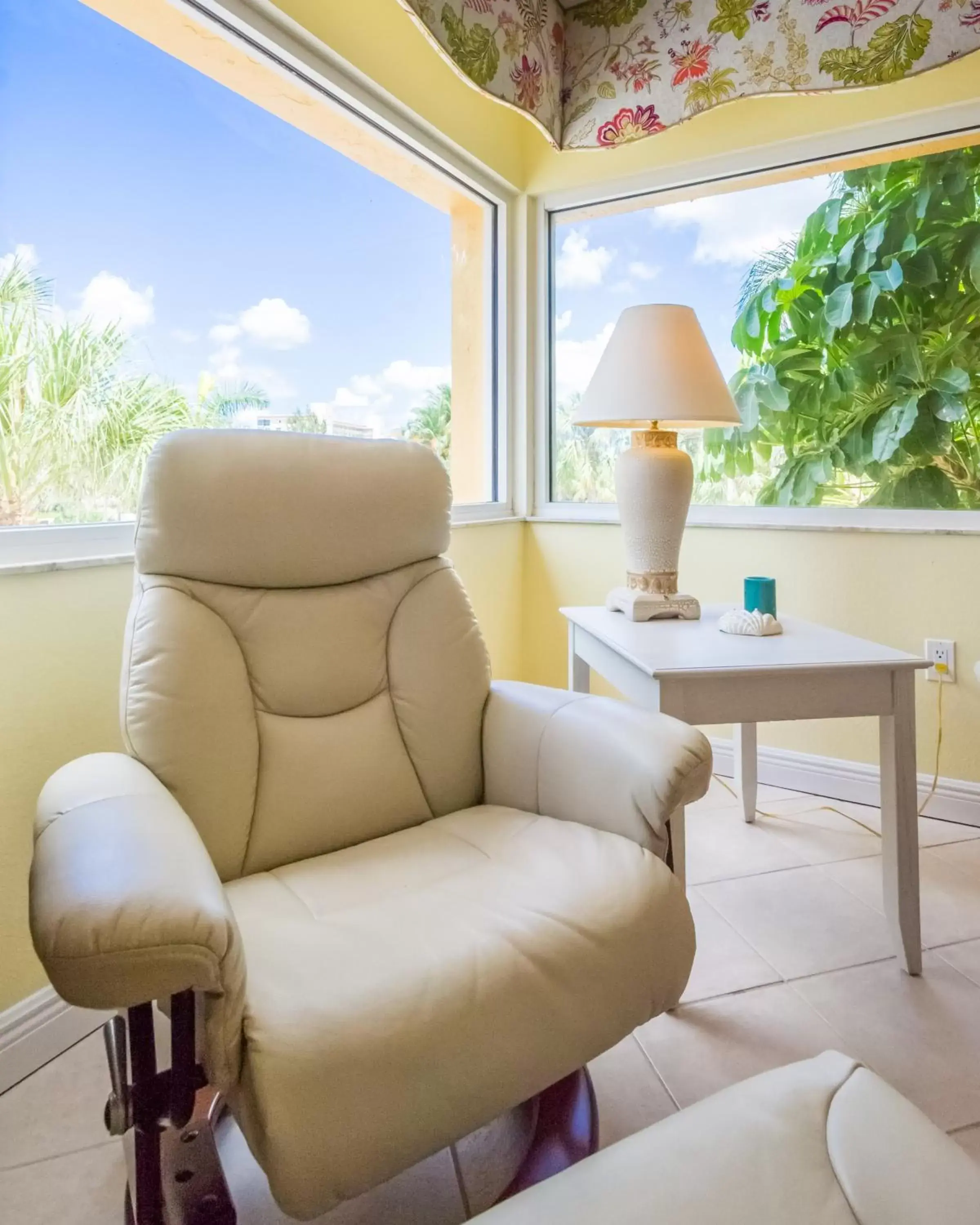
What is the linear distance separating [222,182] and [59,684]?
107 cm

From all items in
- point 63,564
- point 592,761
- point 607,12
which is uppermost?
point 607,12

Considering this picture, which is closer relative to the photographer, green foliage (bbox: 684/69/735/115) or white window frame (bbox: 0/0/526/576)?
white window frame (bbox: 0/0/526/576)

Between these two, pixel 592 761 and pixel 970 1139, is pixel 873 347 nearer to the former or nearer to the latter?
pixel 592 761

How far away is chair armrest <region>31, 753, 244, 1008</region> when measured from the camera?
614 millimetres

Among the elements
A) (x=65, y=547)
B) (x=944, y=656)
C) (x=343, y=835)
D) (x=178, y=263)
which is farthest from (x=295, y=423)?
(x=944, y=656)

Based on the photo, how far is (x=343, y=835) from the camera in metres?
1.16

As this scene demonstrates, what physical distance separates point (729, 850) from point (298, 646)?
4.02 ft

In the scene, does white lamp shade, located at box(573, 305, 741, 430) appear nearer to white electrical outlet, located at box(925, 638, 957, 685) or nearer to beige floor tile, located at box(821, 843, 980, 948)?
white electrical outlet, located at box(925, 638, 957, 685)

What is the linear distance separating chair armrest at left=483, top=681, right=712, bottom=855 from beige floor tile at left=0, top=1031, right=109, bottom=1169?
72cm

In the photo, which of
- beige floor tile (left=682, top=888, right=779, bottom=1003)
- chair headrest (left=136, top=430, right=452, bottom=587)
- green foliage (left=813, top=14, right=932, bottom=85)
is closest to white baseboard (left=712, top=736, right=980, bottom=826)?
beige floor tile (left=682, top=888, right=779, bottom=1003)

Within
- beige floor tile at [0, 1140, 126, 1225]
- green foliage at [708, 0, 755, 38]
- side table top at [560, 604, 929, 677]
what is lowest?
beige floor tile at [0, 1140, 126, 1225]

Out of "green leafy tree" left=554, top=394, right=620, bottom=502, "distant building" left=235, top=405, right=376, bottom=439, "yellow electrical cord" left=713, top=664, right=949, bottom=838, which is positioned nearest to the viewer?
"distant building" left=235, top=405, right=376, bottom=439

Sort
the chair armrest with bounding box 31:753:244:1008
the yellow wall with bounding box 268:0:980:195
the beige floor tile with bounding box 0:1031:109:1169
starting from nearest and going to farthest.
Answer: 1. the chair armrest with bounding box 31:753:244:1008
2. the beige floor tile with bounding box 0:1031:109:1169
3. the yellow wall with bounding box 268:0:980:195

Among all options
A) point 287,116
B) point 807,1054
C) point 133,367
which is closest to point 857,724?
point 807,1054
